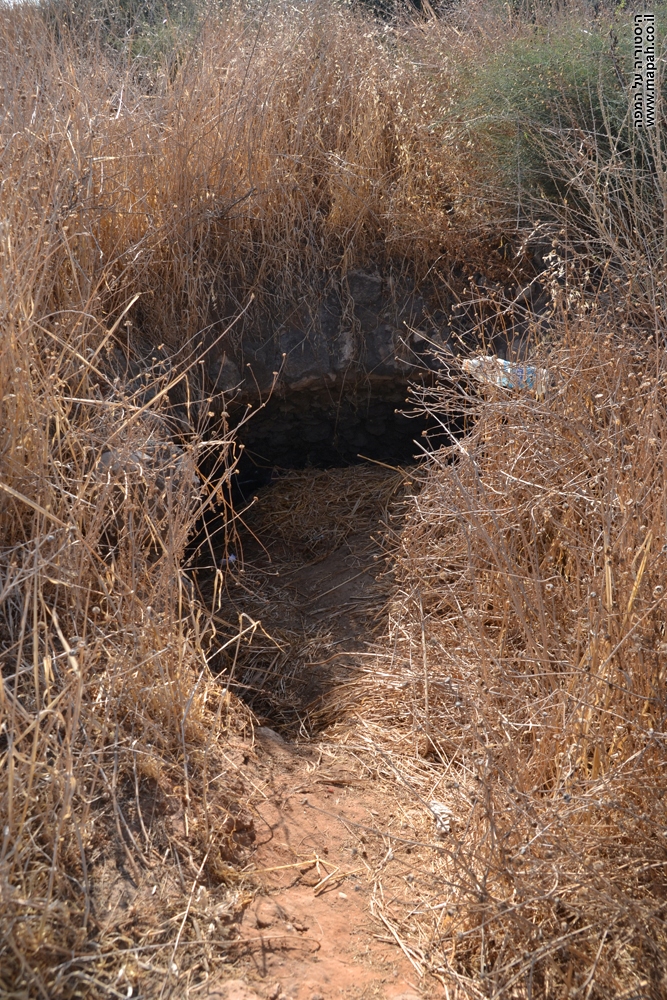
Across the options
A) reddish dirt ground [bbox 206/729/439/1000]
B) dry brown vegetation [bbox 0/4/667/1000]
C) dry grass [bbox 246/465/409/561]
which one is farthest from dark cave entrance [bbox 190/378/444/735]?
reddish dirt ground [bbox 206/729/439/1000]

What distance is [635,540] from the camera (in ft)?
6.70

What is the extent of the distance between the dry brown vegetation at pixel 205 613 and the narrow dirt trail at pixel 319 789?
0.08m

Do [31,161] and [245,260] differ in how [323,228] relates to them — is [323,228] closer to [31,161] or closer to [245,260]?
[245,260]

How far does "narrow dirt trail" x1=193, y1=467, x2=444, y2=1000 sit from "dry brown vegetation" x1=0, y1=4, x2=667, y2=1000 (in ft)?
0.26

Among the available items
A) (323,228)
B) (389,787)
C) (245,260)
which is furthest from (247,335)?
(389,787)

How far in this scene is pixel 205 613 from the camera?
8.32 ft

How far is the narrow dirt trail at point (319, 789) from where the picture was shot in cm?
179

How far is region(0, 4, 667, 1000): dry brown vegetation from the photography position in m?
1.69

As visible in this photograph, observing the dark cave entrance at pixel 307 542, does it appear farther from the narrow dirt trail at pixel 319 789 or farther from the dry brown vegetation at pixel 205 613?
the dry brown vegetation at pixel 205 613

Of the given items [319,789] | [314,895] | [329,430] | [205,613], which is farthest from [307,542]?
[314,895]

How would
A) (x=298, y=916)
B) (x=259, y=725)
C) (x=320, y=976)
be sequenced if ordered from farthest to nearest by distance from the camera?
(x=259, y=725)
(x=298, y=916)
(x=320, y=976)

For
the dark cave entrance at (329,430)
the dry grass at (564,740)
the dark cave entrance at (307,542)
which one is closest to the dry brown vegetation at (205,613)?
the dry grass at (564,740)

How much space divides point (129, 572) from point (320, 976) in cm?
109

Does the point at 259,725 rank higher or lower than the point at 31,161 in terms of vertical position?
lower
